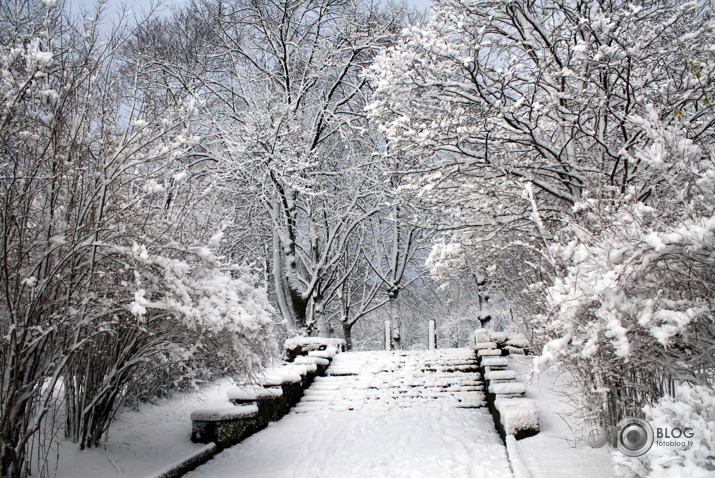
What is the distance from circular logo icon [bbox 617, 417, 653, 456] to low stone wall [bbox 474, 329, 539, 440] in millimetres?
1492

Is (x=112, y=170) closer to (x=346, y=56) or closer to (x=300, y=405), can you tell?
(x=300, y=405)

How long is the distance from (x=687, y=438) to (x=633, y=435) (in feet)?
5.04

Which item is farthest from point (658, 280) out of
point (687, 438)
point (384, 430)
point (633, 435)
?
point (384, 430)

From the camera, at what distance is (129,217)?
16.5 ft

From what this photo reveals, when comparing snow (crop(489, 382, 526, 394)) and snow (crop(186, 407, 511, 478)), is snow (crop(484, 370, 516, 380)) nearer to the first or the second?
snow (crop(186, 407, 511, 478))

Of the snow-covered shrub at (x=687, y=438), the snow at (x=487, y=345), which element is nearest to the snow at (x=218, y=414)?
the snow-covered shrub at (x=687, y=438)

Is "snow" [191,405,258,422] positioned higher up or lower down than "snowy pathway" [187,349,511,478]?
higher up

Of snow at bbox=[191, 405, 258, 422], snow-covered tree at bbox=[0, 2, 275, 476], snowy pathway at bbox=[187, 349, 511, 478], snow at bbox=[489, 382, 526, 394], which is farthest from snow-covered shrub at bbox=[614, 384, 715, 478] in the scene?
snow at bbox=[191, 405, 258, 422]

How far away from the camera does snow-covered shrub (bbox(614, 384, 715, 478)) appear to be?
2635 mm

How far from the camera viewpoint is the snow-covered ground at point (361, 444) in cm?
517

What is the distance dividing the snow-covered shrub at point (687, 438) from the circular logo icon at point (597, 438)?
2108mm

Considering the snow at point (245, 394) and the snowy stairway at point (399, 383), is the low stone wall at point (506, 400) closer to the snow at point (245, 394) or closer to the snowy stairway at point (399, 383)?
the snowy stairway at point (399, 383)

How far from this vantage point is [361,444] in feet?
22.8

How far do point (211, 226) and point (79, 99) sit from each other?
509 centimetres
